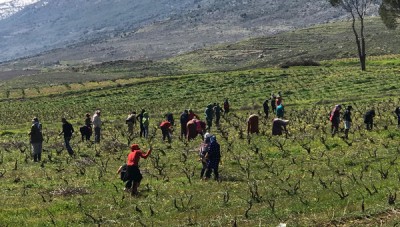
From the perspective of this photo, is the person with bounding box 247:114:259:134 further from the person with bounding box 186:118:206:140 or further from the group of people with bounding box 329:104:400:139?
the group of people with bounding box 329:104:400:139

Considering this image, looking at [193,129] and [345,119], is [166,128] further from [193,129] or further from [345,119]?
[345,119]

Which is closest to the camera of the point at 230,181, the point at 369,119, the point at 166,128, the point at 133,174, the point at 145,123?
the point at 133,174

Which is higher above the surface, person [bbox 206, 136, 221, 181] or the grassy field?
person [bbox 206, 136, 221, 181]

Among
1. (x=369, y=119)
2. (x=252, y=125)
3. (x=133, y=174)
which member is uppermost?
(x=133, y=174)

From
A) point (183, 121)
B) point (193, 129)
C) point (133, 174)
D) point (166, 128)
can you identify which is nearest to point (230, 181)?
point (133, 174)

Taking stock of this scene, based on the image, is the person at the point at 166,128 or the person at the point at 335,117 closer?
the person at the point at 335,117

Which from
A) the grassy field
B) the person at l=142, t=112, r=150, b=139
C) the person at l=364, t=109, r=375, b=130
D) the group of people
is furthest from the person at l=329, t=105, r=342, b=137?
the person at l=142, t=112, r=150, b=139

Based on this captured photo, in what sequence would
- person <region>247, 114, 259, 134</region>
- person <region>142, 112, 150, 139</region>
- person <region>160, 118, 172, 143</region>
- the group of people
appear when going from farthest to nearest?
person <region>142, 112, 150, 139</region>, person <region>160, 118, 172, 143</region>, person <region>247, 114, 259, 134</region>, the group of people

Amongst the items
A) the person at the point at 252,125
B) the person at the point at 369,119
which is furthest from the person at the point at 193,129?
the person at the point at 369,119

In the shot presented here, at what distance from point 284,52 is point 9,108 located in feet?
326

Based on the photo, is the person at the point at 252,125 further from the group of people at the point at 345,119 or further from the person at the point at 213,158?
the person at the point at 213,158

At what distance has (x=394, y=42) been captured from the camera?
130500 millimetres

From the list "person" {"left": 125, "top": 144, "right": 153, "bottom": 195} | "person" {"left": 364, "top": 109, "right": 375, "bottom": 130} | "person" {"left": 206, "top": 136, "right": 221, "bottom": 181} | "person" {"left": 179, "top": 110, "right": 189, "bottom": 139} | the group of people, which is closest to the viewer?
"person" {"left": 125, "top": 144, "right": 153, "bottom": 195}

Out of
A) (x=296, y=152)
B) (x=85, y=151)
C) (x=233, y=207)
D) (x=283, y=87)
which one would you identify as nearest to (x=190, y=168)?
(x=296, y=152)
